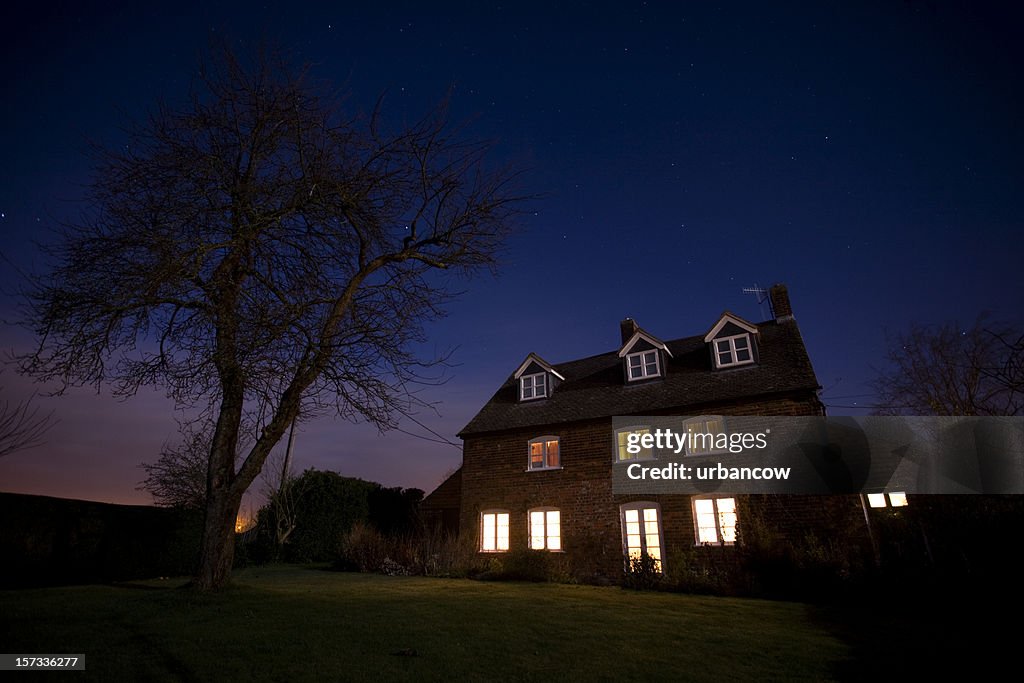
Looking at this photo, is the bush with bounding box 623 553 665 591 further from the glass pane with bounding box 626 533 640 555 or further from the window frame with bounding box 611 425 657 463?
the window frame with bounding box 611 425 657 463

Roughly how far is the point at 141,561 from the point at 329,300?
1056cm

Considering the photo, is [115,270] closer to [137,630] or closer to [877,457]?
[137,630]

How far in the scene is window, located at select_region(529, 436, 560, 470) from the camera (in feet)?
65.6

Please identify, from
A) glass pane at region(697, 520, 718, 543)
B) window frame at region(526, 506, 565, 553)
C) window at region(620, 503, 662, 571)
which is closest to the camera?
glass pane at region(697, 520, 718, 543)

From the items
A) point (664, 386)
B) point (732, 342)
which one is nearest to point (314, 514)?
point (664, 386)

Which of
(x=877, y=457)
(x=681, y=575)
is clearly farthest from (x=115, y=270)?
(x=877, y=457)

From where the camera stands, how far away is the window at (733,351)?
60.7ft

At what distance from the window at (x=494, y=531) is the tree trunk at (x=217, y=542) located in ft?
38.8

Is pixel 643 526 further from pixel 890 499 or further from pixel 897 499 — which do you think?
pixel 897 499

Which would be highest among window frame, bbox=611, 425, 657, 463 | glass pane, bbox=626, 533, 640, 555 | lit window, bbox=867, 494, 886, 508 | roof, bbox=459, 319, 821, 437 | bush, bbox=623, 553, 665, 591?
roof, bbox=459, 319, 821, 437

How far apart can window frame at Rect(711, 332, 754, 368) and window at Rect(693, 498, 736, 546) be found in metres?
5.04

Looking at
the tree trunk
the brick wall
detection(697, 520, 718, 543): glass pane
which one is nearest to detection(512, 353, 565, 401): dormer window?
the brick wall

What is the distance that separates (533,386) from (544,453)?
11.9 feet

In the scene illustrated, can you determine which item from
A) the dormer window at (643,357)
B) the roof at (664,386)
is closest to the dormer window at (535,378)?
the roof at (664,386)
